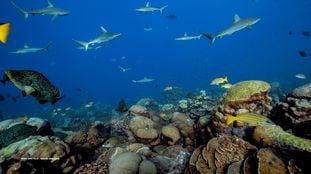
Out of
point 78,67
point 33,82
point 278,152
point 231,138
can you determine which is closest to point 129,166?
point 231,138

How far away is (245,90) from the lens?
19.3ft

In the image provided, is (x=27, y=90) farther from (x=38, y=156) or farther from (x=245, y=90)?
(x=245, y=90)

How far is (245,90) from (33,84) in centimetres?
418

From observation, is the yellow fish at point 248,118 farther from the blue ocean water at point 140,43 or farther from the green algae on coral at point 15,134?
the blue ocean water at point 140,43

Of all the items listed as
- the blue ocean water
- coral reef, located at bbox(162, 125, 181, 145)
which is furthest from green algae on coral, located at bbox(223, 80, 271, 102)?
the blue ocean water

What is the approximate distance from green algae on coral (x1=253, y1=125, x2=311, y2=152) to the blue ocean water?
6026 centimetres

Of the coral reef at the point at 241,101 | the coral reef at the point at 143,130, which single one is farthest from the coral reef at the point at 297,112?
the coral reef at the point at 143,130

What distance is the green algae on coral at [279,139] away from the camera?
4052mm

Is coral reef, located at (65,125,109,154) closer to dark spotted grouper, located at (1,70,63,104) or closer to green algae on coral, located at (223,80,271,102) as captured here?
dark spotted grouper, located at (1,70,63,104)

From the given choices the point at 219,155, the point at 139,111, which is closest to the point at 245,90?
the point at 219,155

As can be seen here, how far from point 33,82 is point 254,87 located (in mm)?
4376

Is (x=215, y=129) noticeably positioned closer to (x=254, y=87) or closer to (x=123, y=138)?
(x=254, y=87)

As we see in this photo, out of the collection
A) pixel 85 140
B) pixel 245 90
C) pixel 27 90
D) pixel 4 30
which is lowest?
pixel 85 140

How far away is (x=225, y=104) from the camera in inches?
234
